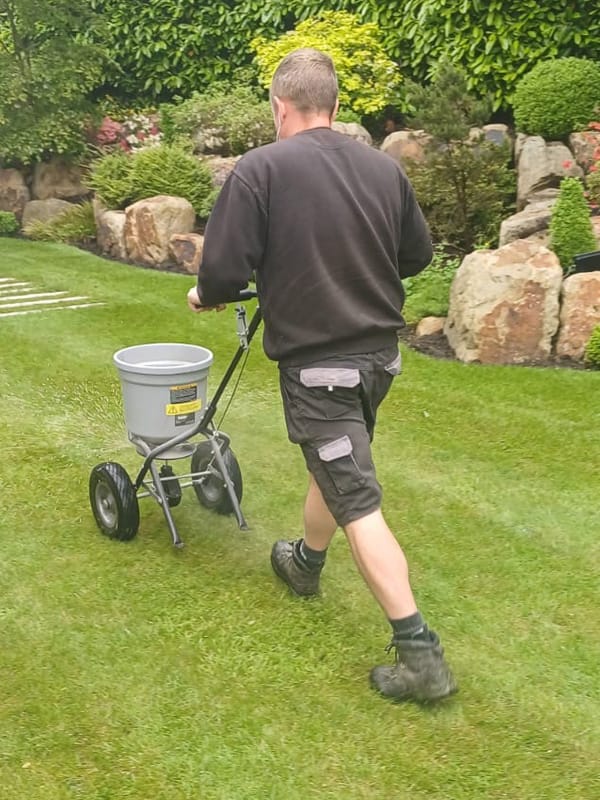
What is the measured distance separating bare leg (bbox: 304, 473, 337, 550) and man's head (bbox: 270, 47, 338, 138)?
1118 millimetres

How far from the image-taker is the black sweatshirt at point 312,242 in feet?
8.70

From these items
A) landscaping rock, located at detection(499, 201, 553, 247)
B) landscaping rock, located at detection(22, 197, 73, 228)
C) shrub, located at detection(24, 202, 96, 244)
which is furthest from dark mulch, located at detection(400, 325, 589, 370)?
landscaping rock, located at detection(22, 197, 73, 228)

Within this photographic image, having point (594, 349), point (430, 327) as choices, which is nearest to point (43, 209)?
point (430, 327)

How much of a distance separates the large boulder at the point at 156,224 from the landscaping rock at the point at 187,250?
125 mm

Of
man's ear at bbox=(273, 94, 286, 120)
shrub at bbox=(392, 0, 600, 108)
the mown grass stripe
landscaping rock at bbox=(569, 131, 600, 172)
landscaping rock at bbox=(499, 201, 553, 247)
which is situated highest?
shrub at bbox=(392, 0, 600, 108)

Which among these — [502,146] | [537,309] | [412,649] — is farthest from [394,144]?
[412,649]

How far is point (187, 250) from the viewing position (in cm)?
916

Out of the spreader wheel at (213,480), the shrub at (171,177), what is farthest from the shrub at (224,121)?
the spreader wheel at (213,480)

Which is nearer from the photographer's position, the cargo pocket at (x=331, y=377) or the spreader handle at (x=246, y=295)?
the cargo pocket at (x=331, y=377)

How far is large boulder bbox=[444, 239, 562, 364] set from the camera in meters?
6.02

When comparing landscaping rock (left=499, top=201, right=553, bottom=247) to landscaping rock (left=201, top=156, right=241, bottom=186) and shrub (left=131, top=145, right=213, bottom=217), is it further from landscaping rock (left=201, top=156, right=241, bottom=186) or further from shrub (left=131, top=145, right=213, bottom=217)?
landscaping rock (left=201, top=156, right=241, bottom=186)

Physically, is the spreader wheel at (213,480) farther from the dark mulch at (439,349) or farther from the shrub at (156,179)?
the shrub at (156,179)

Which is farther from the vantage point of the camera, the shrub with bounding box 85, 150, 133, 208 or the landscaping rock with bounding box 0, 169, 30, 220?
the landscaping rock with bounding box 0, 169, 30, 220

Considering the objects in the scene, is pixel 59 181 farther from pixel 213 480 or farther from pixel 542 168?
pixel 213 480
